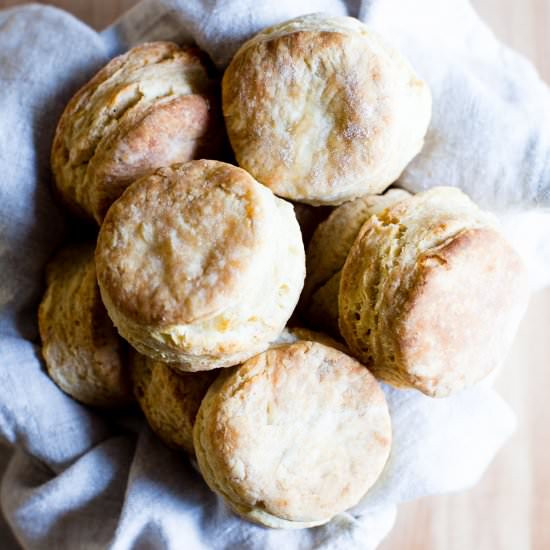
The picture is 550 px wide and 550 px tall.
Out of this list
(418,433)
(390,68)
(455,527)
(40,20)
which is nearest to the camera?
(390,68)

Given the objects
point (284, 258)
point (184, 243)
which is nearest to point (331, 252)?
point (284, 258)

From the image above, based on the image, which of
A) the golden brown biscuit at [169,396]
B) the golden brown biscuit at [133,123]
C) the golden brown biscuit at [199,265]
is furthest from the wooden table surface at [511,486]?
the golden brown biscuit at [199,265]

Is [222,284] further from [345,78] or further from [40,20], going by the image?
[40,20]

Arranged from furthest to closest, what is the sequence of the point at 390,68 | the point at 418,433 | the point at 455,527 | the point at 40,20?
the point at 455,527 → the point at 40,20 → the point at 418,433 → the point at 390,68

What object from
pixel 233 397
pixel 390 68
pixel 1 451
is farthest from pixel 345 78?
pixel 1 451

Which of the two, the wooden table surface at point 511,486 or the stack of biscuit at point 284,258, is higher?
the stack of biscuit at point 284,258

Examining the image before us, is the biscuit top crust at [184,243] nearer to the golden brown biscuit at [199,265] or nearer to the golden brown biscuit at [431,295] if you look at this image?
the golden brown biscuit at [199,265]
